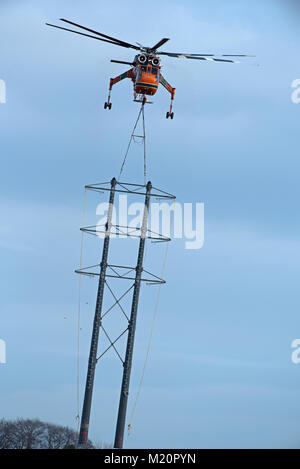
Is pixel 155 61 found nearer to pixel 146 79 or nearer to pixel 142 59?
pixel 142 59

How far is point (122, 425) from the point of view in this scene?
118938mm

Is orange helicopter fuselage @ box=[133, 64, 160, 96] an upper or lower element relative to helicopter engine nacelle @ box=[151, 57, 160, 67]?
lower

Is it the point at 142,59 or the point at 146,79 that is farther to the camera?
the point at 142,59

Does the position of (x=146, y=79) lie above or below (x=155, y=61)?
below

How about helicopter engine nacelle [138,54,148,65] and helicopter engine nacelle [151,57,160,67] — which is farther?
helicopter engine nacelle [151,57,160,67]

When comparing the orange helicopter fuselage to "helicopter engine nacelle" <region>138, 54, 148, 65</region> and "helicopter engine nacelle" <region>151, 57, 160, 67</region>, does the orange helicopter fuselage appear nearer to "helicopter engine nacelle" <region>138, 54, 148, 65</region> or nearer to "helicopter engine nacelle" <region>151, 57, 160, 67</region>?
"helicopter engine nacelle" <region>151, 57, 160, 67</region>

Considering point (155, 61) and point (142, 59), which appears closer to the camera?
point (142, 59)

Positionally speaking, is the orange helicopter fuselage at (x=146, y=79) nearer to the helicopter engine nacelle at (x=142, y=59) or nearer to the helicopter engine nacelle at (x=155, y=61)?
the helicopter engine nacelle at (x=155, y=61)

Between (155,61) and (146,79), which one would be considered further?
(155,61)

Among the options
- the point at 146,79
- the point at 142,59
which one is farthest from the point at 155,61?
the point at 146,79

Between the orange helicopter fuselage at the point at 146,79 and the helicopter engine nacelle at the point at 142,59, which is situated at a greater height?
the helicopter engine nacelle at the point at 142,59

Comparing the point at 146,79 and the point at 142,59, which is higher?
the point at 142,59
